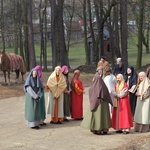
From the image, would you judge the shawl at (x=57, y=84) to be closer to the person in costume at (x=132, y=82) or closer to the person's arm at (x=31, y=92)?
the person's arm at (x=31, y=92)

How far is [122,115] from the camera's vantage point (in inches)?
436

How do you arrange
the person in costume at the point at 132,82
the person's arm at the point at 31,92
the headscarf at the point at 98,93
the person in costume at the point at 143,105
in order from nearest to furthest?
the headscarf at the point at 98,93
the person in costume at the point at 143,105
the person's arm at the point at 31,92
the person in costume at the point at 132,82

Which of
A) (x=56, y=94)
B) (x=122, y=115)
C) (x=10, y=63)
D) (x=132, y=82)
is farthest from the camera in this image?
(x=10, y=63)

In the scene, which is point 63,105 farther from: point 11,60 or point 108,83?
point 11,60

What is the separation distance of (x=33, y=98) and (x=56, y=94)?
3.25 feet

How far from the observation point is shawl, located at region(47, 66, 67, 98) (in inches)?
488

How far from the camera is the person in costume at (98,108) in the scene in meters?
10.8

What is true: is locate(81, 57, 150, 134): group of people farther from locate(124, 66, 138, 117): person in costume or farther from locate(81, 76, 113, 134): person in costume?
locate(124, 66, 138, 117): person in costume

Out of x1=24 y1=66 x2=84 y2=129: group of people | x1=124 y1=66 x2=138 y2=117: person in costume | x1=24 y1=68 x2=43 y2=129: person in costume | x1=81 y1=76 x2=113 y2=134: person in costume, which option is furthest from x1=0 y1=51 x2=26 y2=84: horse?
x1=81 y1=76 x2=113 y2=134: person in costume

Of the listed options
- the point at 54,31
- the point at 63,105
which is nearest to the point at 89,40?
the point at 54,31

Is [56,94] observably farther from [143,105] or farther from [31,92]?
[143,105]

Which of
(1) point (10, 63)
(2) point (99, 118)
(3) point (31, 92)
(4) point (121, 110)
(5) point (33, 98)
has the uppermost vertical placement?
(1) point (10, 63)

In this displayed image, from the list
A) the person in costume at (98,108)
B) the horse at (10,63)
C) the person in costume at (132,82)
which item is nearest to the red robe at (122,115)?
the person in costume at (98,108)

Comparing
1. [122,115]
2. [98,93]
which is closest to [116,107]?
[122,115]
